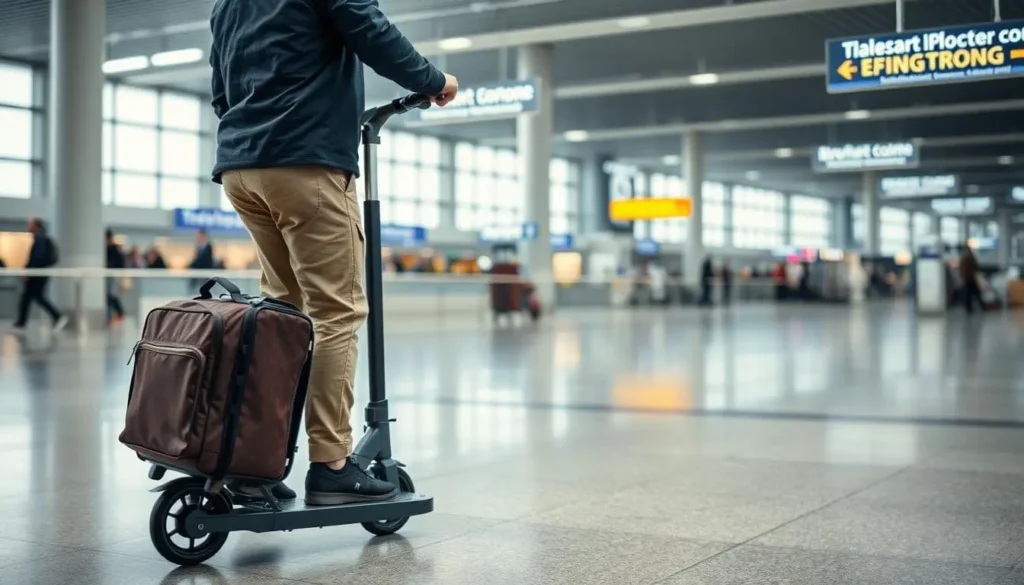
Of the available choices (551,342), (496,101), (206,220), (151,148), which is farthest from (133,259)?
(551,342)

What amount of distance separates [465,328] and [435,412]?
14.4 meters

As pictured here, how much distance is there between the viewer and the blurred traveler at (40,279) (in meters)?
17.1

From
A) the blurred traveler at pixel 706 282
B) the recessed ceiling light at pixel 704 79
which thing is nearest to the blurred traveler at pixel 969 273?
the recessed ceiling light at pixel 704 79

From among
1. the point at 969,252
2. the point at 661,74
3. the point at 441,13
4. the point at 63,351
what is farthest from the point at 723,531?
the point at 969,252

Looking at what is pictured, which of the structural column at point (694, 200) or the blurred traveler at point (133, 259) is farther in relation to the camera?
the structural column at point (694, 200)

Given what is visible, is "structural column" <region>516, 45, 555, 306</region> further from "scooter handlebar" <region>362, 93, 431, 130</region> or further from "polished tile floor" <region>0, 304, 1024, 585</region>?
"scooter handlebar" <region>362, 93, 431, 130</region>

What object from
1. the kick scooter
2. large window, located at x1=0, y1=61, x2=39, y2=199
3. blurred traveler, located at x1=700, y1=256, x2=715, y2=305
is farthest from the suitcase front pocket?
blurred traveler, located at x1=700, y1=256, x2=715, y2=305

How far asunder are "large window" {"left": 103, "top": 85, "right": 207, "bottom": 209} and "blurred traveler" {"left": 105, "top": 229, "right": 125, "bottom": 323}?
11897 mm

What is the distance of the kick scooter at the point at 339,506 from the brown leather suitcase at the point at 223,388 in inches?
3.8

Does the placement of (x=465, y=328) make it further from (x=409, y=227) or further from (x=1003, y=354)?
(x=409, y=227)

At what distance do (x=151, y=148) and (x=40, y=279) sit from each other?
18.1 m

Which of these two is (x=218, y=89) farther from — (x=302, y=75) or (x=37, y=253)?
(x=37, y=253)

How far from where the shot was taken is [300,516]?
2916 millimetres

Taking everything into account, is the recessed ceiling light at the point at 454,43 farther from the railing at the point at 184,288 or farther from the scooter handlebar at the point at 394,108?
the scooter handlebar at the point at 394,108
